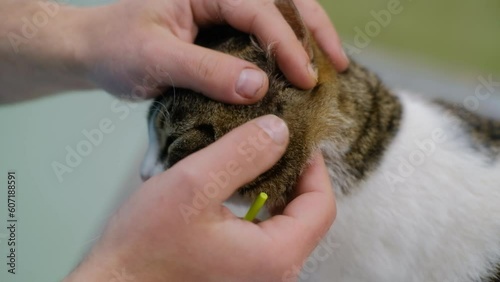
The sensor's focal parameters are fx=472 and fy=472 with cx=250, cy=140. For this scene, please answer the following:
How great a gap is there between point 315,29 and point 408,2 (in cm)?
112

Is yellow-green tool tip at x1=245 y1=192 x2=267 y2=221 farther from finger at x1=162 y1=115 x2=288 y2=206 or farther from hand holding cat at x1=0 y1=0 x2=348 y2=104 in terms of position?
hand holding cat at x1=0 y1=0 x2=348 y2=104

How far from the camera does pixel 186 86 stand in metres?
0.79

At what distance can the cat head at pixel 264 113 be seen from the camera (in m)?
0.78

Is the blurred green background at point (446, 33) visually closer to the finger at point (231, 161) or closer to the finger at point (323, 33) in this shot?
the finger at point (323, 33)

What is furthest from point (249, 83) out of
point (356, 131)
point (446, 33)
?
point (446, 33)

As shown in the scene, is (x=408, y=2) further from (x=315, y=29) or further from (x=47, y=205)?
(x=47, y=205)

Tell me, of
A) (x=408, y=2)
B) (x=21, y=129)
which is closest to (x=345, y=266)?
(x=21, y=129)

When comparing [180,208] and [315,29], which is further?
[315,29]

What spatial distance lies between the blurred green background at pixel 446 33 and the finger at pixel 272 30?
1.21 m

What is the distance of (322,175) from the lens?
793 millimetres

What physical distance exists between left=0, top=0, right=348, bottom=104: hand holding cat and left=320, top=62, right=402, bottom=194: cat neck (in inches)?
2.6

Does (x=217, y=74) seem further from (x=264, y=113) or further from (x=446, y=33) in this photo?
(x=446, y=33)

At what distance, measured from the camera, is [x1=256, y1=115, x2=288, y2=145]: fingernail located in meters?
0.69

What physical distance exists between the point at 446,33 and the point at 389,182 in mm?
1270
